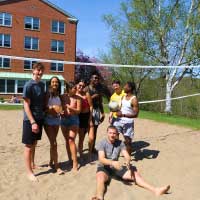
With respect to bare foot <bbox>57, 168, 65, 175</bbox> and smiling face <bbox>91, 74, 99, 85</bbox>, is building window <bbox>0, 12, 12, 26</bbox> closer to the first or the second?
smiling face <bbox>91, 74, 99, 85</bbox>

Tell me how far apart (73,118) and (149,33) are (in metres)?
19.3

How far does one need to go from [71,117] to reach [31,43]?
3427 centimetres

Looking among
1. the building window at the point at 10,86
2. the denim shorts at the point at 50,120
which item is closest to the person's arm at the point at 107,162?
the denim shorts at the point at 50,120

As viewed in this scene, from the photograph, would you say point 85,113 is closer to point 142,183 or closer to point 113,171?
point 113,171

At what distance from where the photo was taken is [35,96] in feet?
20.8

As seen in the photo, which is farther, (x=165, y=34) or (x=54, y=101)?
(x=165, y=34)

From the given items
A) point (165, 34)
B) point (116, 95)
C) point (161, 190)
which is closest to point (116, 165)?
point (161, 190)

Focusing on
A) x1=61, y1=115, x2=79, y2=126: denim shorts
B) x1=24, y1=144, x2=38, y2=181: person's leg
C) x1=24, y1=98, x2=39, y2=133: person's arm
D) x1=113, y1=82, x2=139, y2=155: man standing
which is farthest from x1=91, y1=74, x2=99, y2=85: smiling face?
x1=24, y1=144, x2=38, y2=181: person's leg

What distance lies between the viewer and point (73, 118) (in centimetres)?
702

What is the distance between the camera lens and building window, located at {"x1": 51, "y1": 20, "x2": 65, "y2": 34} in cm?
4188

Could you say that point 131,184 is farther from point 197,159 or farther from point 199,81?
point 199,81

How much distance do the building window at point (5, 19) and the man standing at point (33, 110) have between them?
34222 millimetres

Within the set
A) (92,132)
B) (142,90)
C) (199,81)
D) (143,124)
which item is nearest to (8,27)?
(142,90)

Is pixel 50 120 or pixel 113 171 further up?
pixel 50 120
